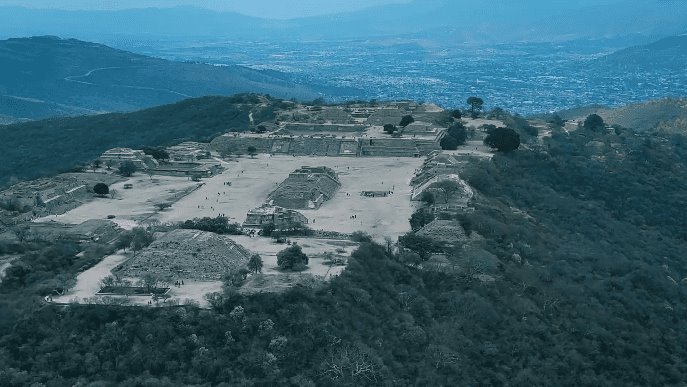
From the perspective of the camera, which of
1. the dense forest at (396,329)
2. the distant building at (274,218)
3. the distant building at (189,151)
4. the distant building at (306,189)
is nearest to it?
the dense forest at (396,329)

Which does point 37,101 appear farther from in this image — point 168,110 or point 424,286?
point 424,286

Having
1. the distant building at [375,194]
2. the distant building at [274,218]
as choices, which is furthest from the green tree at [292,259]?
the distant building at [375,194]

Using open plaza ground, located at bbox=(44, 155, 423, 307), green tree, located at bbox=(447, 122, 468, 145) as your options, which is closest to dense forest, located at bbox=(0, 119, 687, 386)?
open plaza ground, located at bbox=(44, 155, 423, 307)

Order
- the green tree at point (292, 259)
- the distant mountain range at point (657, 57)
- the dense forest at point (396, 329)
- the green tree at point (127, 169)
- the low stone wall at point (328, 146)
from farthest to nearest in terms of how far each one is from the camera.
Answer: the distant mountain range at point (657, 57) < the low stone wall at point (328, 146) < the green tree at point (127, 169) < the green tree at point (292, 259) < the dense forest at point (396, 329)

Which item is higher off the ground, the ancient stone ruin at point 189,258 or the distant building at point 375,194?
the ancient stone ruin at point 189,258

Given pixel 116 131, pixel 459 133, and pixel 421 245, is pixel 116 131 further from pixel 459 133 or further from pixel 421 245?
pixel 421 245

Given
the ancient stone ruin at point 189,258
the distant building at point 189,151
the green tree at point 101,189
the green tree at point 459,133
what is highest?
the ancient stone ruin at point 189,258

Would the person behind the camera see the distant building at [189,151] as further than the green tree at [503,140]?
Yes

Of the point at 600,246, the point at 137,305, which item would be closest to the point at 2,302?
the point at 137,305

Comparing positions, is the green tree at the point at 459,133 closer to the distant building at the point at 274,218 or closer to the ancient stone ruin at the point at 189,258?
the distant building at the point at 274,218
